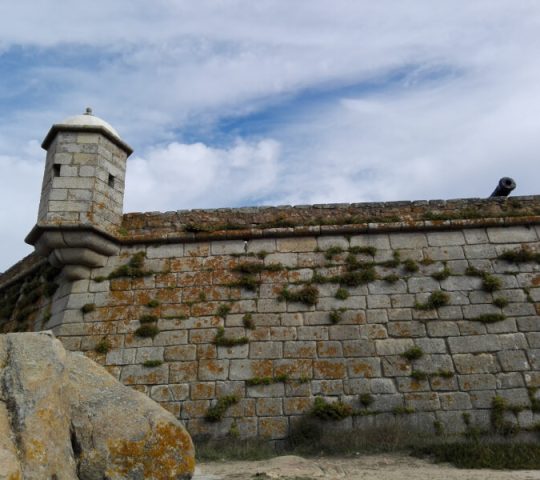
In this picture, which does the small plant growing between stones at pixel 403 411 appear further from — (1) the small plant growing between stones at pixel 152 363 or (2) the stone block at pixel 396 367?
(1) the small plant growing between stones at pixel 152 363

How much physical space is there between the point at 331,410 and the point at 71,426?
4.03 m

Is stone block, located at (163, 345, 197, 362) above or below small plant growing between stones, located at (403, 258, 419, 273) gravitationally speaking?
below

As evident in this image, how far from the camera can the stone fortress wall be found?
6926 mm

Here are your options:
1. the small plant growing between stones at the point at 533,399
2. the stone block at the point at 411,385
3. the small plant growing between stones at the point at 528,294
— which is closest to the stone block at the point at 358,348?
the stone block at the point at 411,385

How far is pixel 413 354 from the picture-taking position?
715cm

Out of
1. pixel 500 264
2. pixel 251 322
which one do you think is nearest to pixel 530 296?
pixel 500 264

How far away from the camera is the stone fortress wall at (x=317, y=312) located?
22.7 feet

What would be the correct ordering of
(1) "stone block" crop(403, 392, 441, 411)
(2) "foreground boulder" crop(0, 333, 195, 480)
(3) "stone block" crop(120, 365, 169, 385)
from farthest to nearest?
(3) "stone block" crop(120, 365, 169, 385) → (1) "stone block" crop(403, 392, 441, 411) → (2) "foreground boulder" crop(0, 333, 195, 480)

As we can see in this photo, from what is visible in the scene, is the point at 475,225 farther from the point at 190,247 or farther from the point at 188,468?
the point at 188,468

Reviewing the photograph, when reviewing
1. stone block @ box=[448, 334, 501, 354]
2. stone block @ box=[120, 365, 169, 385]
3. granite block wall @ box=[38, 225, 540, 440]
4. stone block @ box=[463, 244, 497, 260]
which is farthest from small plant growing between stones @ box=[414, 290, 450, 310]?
stone block @ box=[120, 365, 169, 385]

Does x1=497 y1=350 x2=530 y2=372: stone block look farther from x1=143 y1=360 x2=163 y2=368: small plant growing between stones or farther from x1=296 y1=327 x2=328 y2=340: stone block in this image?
x1=143 y1=360 x2=163 y2=368: small plant growing between stones

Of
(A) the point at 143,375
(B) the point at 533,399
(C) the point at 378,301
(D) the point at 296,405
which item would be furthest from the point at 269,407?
(B) the point at 533,399

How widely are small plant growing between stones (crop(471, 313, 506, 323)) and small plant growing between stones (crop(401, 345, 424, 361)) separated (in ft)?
3.16

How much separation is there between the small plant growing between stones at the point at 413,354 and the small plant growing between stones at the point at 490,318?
964mm
